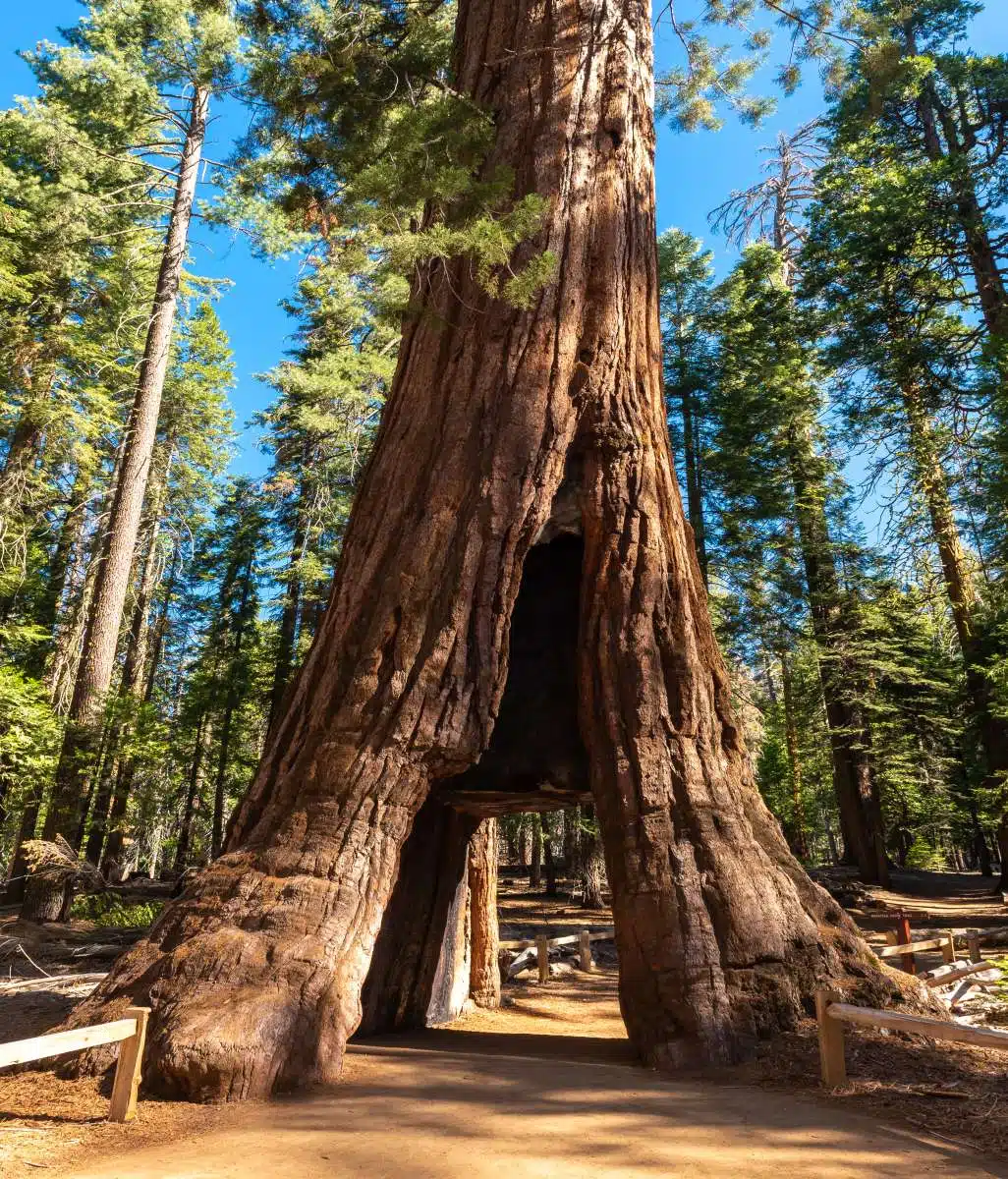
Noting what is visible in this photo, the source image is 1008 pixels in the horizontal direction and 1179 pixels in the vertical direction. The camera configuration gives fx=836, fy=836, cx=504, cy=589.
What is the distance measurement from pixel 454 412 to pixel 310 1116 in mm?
4763

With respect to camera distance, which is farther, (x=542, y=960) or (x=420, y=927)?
(x=542, y=960)

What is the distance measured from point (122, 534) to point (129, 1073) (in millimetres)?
11878

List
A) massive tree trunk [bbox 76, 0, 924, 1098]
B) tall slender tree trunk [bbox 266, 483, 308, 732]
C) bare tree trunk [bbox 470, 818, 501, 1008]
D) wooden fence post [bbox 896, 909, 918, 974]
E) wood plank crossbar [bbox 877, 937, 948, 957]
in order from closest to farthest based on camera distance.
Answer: massive tree trunk [bbox 76, 0, 924, 1098] → bare tree trunk [bbox 470, 818, 501, 1008] → wood plank crossbar [bbox 877, 937, 948, 957] → wooden fence post [bbox 896, 909, 918, 974] → tall slender tree trunk [bbox 266, 483, 308, 732]

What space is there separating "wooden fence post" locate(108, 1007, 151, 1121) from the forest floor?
7 cm

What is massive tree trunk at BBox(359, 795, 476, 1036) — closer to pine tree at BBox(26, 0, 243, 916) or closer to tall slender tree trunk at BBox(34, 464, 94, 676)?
pine tree at BBox(26, 0, 243, 916)

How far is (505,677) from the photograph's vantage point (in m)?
6.10

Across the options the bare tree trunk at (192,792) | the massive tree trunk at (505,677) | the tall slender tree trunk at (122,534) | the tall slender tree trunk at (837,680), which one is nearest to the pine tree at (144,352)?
the tall slender tree trunk at (122,534)

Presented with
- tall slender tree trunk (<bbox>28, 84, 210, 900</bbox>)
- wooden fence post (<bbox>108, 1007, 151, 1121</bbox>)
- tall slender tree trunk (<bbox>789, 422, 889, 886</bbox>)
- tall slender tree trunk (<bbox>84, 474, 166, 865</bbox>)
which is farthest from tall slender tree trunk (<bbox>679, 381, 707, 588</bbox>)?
wooden fence post (<bbox>108, 1007, 151, 1121</bbox>)

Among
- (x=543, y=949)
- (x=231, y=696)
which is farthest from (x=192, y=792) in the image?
(x=543, y=949)

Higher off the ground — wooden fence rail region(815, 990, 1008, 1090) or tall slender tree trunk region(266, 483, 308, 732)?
tall slender tree trunk region(266, 483, 308, 732)

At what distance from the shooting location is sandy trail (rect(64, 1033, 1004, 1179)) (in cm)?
Result: 339

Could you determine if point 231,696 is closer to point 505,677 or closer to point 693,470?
point 693,470

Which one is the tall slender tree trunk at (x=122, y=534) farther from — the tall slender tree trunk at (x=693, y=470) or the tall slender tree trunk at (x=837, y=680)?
the tall slender tree trunk at (x=837, y=680)

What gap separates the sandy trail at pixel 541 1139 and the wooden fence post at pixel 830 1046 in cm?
30
